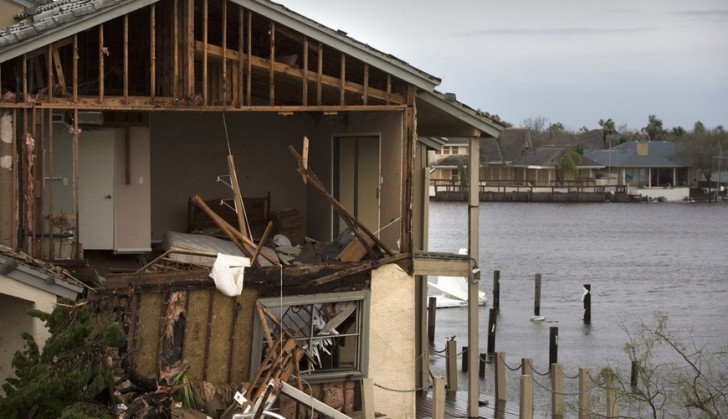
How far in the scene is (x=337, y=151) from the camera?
27.2m

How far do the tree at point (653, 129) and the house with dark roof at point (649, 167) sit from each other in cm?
1203

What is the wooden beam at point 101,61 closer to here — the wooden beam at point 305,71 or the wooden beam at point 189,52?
the wooden beam at point 189,52

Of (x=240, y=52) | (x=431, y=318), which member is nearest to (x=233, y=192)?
(x=240, y=52)

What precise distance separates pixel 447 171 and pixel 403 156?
134295 mm

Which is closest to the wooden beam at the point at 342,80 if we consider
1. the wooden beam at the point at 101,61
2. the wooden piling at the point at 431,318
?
the wooden beam at the point at 101,61

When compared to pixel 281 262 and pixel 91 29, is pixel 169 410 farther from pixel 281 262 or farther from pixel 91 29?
pixel 91 29

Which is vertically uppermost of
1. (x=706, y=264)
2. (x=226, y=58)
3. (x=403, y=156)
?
(x=226, y=58)

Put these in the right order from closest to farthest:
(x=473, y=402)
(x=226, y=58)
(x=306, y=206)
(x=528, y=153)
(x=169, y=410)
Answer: (x=169, y=410), (x=226, y=58), (x=473, y=402), (x=306, y=206), (x=528, y=153)

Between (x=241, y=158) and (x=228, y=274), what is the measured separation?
7382 millimetres

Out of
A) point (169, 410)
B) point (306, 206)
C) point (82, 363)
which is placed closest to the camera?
point (82, 363)

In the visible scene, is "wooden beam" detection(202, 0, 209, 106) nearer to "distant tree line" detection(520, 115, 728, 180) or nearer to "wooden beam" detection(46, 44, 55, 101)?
"wooden beam" detection(46, 44, 55, 101)

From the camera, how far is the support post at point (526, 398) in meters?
25.5

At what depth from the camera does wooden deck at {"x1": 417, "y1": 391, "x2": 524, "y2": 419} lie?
27.0 m

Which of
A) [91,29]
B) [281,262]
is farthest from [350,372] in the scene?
[91,29]
